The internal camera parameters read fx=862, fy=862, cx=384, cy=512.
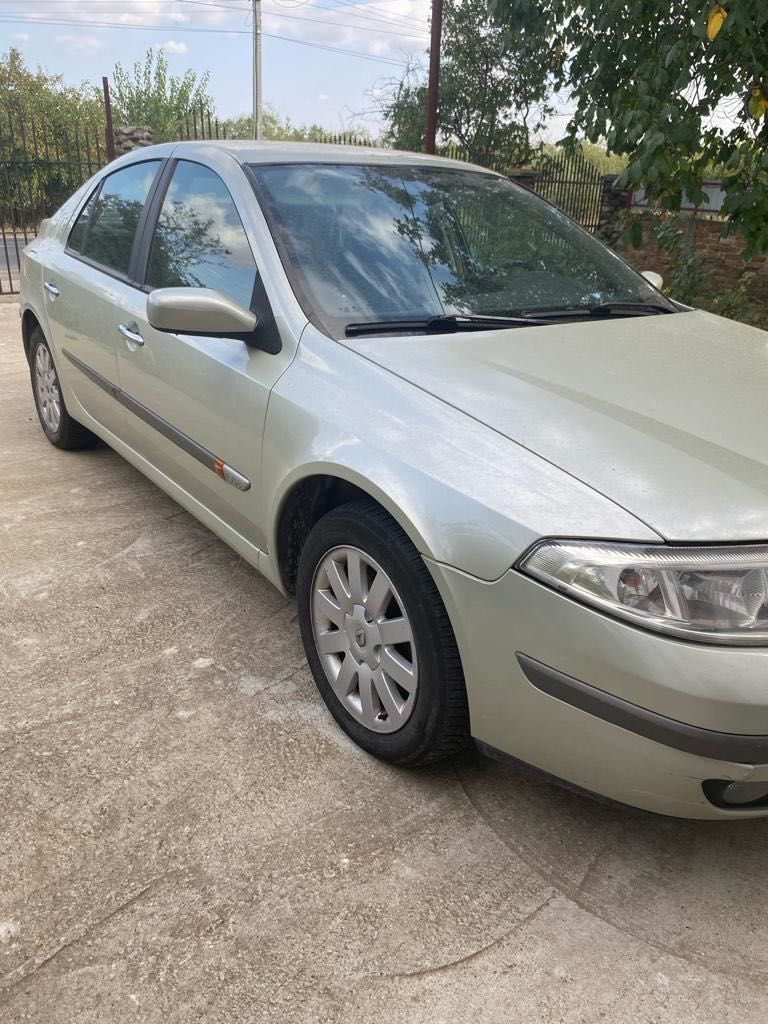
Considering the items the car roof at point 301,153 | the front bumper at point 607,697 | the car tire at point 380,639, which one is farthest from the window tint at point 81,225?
the front bumper at point 607,697

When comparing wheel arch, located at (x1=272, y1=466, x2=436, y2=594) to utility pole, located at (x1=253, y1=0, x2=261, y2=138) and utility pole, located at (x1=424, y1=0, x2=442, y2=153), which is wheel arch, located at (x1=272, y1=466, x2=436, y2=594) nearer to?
utility pole, located at (x1=424, y1=0, x2=442, y2=153)

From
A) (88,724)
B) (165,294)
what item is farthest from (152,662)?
(165,294)

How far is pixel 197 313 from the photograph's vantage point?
8.04 feet

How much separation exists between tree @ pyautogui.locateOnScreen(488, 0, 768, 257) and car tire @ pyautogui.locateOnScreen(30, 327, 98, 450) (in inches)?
124

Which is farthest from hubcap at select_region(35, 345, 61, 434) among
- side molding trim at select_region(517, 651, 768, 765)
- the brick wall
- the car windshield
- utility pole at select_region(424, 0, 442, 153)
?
utility pole at select_region(424, 0, 442, 153)

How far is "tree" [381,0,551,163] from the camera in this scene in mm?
19484

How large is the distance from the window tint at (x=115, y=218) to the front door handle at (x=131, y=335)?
0.27 m

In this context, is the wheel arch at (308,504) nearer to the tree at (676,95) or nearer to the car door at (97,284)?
the car door at (97,284)

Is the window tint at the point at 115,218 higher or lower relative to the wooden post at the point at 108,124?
lower

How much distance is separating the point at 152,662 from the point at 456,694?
3.91 ft

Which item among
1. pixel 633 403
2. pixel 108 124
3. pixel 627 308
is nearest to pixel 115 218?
pixel 627 308

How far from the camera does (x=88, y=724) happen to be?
8.09 ft

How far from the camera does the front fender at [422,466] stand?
1.77 metres

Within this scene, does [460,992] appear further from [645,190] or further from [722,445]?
[645,190]
